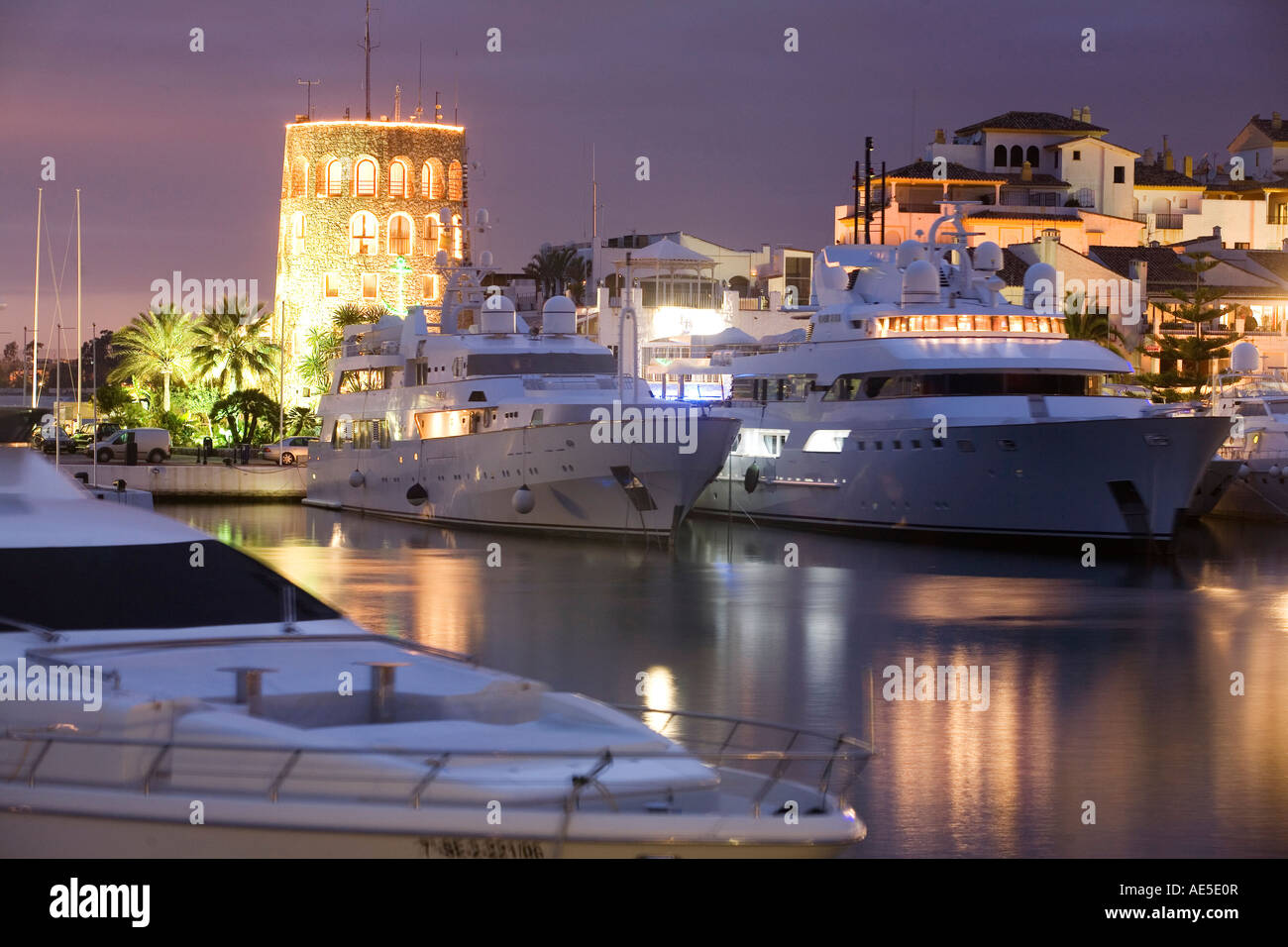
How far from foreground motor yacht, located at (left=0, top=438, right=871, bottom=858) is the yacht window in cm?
2599

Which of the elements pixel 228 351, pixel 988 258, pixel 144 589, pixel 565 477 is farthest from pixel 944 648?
pixel 228 351

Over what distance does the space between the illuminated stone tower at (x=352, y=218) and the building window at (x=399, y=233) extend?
0.05 m

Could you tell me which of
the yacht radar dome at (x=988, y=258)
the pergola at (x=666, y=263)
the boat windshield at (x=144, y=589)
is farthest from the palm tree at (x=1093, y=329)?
the boat windshield at (x=144, y=589)

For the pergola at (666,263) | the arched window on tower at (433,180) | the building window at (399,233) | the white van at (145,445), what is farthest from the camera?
the arched window on tower at (433,180)

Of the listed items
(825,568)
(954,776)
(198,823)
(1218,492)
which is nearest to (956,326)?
(825,568)

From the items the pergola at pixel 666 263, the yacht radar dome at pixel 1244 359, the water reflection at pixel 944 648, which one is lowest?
the water reflection at pixel 944 648

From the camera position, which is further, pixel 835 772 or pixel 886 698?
pixel 886 698

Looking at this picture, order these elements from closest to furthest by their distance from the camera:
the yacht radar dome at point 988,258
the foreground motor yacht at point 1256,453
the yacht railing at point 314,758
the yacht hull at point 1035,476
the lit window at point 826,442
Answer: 1. the yacht railing at point 314,758
2. the yacht hull at point 1035,476
3. the lit window at point 826,442
4. the yacht radar dome at point 988,258
5. the foreground motor yacht at point 1256,453

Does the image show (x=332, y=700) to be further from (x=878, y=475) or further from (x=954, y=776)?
(x=878, y=475)

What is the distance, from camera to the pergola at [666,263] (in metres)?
65.8

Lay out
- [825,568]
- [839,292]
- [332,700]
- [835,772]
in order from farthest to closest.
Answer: [839,292]
[825,568]
[835,772]
[332,700]

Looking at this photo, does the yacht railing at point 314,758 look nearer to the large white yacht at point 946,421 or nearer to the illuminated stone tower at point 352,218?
the large white yacht at point 946,421

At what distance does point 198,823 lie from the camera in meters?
6.25
